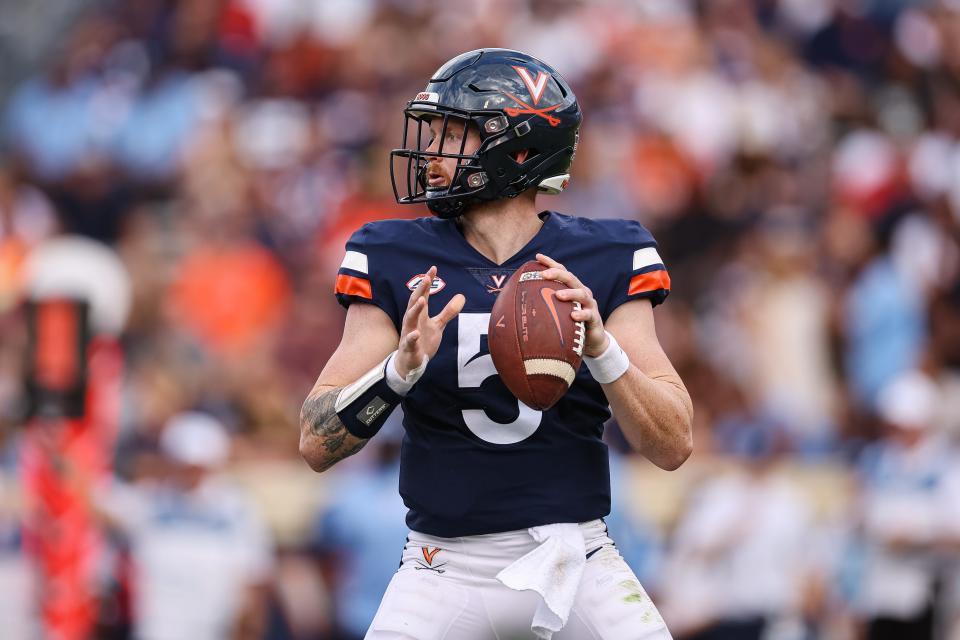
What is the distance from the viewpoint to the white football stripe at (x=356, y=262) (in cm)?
354

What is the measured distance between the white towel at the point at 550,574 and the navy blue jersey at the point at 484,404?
0.06 metres

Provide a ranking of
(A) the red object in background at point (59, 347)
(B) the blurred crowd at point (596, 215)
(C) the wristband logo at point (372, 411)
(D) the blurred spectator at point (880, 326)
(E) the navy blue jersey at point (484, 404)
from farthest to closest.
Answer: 1. (D) the blurred spectator at point (880, 326)
2. (B) the blurred crowd at point (596, 215)
3. (A) the red object in background at point (59, 347)
4. (E) the navy blue jersey at point (484, 404)
5. (C) the wristband logo at point (372, 411)

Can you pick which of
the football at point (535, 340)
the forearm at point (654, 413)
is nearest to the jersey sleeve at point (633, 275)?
the forearm at point (654, 413)

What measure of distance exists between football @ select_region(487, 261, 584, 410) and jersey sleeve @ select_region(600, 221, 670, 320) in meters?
0.33

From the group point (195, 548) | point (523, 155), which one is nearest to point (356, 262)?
point (523, 155)

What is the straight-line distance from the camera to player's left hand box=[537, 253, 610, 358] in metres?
3.20

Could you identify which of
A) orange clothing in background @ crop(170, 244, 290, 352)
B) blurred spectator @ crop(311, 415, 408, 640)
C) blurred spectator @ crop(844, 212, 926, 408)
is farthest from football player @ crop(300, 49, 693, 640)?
orange clothing in background @ crop(170, 244, 290, 352)

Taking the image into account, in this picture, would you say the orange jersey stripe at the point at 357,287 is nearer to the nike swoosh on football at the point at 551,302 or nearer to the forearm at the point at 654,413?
the nike swoosh on football at the point at 551,302

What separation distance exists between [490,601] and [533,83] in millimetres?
1239

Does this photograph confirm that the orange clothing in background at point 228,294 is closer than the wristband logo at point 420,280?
No

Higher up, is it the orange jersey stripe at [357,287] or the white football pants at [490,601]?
the orange jersey stripe at [357,287]

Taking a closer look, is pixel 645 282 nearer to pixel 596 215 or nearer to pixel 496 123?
pixel 496 123

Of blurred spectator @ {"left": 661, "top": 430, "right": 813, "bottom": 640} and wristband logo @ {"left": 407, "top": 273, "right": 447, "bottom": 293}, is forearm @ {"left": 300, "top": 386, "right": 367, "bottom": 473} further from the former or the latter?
blurred spectator @ {"left": 661, "top": 430, "right": 813, "bottom": 640}

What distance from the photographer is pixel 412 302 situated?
126 inches
